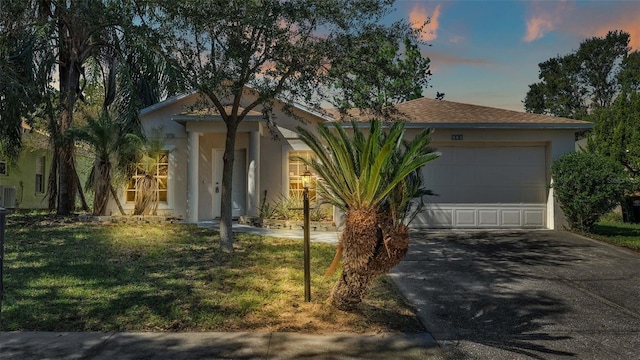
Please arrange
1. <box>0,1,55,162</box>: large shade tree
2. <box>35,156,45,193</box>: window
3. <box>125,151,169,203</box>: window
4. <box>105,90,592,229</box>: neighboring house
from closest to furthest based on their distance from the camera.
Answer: <box>0,1,55,162</box>: large shade tree < <box>105,90,592,229</box>: neighboring house < <box>125,151,169,203</box>: window < <box>35,156,45,193</box>: window

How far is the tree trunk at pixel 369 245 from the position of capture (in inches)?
187

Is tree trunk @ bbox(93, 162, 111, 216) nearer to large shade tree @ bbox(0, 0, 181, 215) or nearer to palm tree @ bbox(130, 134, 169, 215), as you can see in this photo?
palm tree @ bbox(130, 134, 169, 215)

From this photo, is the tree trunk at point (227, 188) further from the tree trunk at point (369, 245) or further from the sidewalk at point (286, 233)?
the tree trunk at point (369, 245)

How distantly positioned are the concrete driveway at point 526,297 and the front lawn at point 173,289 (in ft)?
2.01

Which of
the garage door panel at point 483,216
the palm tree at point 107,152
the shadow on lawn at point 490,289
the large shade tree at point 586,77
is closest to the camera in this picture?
the shadow on lawn at point 490,289

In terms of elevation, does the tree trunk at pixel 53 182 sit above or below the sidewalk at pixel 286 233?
above

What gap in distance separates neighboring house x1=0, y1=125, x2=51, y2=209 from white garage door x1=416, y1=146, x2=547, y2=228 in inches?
636

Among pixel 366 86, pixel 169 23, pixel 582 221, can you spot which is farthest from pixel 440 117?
pixel 169 23

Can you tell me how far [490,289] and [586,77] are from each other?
145 ft

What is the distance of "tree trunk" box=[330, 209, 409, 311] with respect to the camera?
187 inches

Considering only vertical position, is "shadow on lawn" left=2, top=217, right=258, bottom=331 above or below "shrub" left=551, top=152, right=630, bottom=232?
below

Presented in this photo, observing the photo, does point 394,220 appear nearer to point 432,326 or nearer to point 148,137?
point 432,326

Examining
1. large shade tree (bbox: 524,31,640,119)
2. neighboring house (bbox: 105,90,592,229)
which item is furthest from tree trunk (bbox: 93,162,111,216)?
large shade tree (bbox: 524,31,640,119)

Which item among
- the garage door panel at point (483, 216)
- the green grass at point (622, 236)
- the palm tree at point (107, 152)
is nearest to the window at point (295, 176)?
the garage door panel at point (483, 216)
